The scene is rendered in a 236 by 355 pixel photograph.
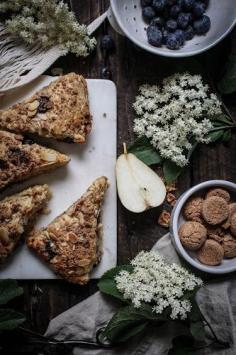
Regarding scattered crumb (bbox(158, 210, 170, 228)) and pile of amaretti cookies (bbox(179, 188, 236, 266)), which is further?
scattered crumb (bbox(158, 210, 170, 228))

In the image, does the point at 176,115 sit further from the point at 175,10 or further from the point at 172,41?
the point at 175,10

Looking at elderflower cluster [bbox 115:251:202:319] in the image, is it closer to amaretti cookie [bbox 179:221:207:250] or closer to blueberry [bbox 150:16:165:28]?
amaretti cookie [bbox 179:221:207:250]

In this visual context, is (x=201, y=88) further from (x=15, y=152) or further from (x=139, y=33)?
(x=15, y=152)

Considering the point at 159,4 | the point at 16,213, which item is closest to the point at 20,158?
the point at 16,213

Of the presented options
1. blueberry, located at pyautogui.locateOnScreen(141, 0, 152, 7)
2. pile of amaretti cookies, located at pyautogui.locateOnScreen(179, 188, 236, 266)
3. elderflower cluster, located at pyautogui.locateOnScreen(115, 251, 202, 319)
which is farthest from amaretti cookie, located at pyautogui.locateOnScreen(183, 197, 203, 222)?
blueberry, located at pyautogui.locateOnScreen(141, 0, 152, 7)

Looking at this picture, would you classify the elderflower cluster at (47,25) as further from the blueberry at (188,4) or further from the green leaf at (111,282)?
the green leaf at (111,282)
